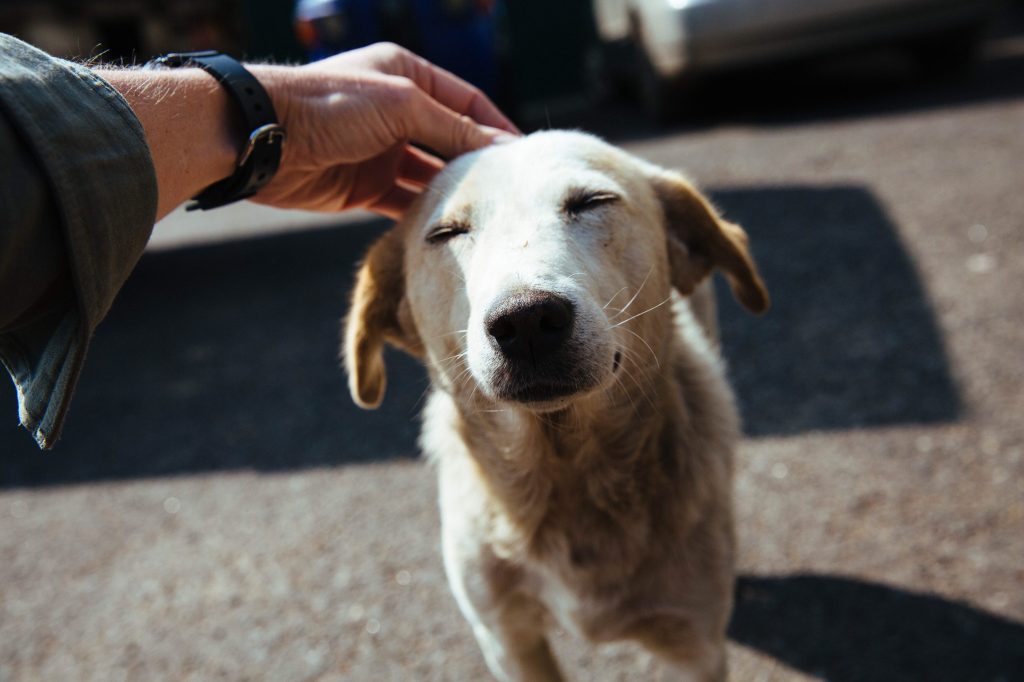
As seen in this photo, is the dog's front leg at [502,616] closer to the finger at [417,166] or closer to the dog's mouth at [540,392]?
the dog's mouth at [540,392]

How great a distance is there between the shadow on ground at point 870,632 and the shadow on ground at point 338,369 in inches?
38.7

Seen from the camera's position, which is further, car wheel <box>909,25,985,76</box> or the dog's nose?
car wheel <box>909,25,985,76</box>

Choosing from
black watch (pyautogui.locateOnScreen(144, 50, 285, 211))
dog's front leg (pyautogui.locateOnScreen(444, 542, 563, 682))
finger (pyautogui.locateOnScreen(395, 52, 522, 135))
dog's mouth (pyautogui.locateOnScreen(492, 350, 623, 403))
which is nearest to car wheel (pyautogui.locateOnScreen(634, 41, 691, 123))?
finger (pyautogui.locateOnScreen(395, 52, 522, 135))

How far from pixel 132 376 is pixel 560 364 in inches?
177

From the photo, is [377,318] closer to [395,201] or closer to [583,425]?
[395,201]

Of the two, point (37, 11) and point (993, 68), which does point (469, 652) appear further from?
point (37, 11)

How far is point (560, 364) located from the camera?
5.76ft

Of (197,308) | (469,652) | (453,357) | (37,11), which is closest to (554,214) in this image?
(453,357)

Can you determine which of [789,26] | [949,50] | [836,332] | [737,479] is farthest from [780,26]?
[737,479]

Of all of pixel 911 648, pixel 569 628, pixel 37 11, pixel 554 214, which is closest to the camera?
pixel 554 214

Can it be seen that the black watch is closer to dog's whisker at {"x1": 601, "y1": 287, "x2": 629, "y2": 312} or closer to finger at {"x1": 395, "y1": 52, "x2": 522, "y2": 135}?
finger at {"x1": 395, "y1": 52, "x2": 522, "y2": 135}

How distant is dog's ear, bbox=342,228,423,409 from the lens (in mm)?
2332

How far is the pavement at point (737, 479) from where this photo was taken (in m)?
2.76

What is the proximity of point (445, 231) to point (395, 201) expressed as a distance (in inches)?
20.8
